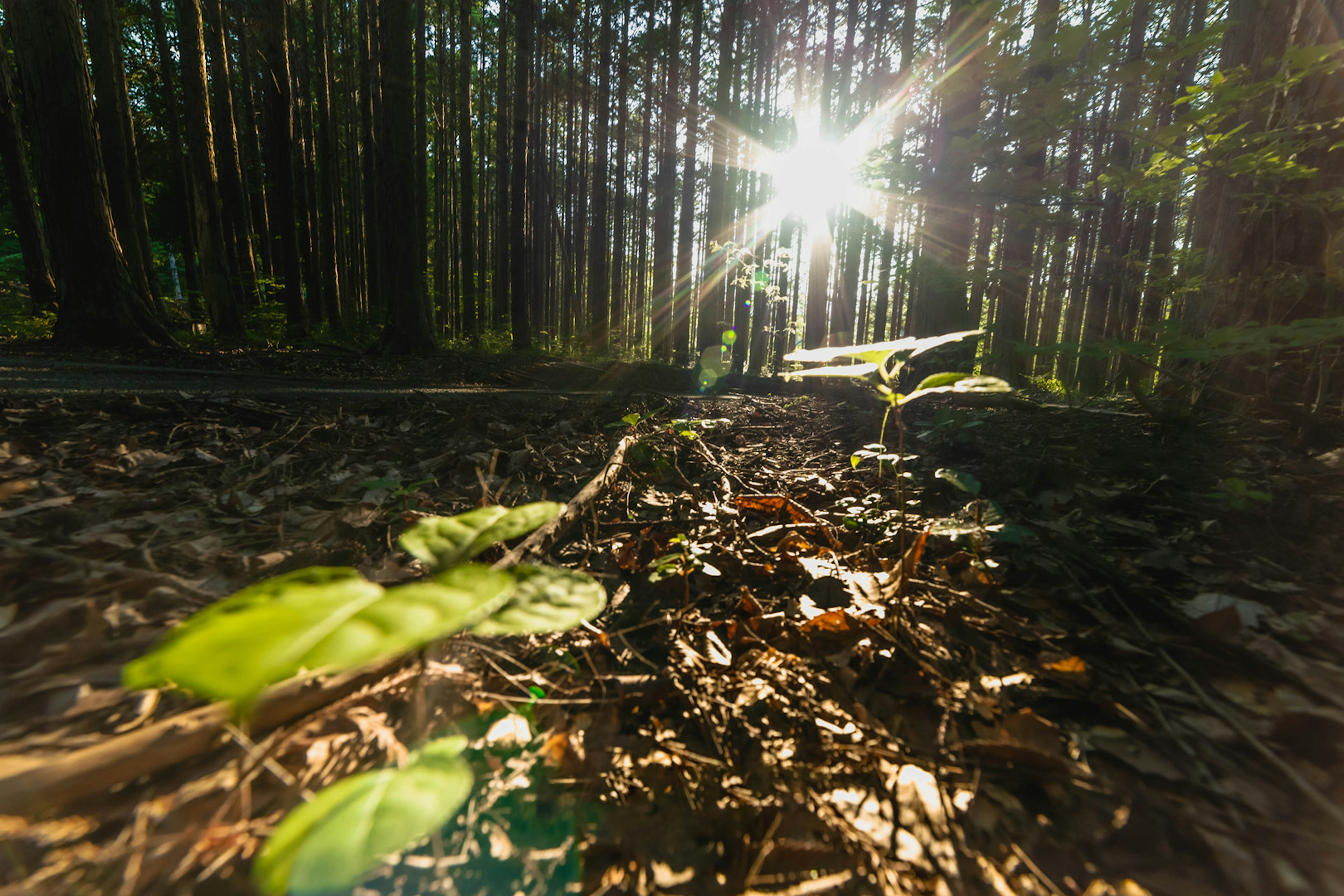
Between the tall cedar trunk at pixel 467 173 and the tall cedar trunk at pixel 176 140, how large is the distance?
6.51 metres

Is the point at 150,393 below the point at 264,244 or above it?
below

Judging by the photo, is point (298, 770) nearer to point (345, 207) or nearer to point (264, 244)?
point (264, 244)

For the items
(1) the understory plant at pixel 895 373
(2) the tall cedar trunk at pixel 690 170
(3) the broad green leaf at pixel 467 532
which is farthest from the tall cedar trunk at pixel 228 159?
(1) the understory plant at pixel 895 373

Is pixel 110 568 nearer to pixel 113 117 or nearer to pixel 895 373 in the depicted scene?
pixel 895 373

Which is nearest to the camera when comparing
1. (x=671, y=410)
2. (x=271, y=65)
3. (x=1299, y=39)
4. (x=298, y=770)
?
(x=298, y=770)

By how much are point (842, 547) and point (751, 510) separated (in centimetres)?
45

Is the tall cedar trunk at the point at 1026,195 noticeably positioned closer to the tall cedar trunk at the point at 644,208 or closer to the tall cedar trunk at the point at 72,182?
the tall cedar trunk at the point at 72,182

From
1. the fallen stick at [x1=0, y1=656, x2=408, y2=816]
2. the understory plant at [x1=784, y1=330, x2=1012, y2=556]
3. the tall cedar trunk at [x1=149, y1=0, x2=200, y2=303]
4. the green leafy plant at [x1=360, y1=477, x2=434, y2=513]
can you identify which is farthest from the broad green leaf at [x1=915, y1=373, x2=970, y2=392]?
the tall cedar trunk at [x1=149, y1=0, x2=200, y2=303]

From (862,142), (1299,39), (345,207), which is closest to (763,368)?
(862,142)

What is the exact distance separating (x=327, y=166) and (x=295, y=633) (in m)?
19.6

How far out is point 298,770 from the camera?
31.1 inches

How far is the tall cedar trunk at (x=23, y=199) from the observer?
9711 millimetres

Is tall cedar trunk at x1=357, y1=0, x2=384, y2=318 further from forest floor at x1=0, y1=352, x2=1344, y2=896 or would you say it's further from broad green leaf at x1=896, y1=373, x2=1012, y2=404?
broad green leaf at x1=896, y1=373, x2=1012, y2=404

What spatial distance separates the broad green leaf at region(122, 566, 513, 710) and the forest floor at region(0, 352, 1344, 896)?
37cm
